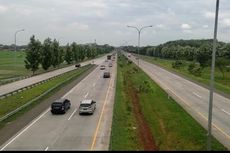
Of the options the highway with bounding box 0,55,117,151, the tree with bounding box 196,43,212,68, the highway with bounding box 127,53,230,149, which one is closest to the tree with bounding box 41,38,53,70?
the tree with bounding box 196,43,212,68

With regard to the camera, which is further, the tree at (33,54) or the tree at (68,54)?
the tree at (68,54)

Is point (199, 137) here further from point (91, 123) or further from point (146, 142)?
point (91, 123)

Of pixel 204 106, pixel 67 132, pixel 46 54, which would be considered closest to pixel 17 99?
pixel 67 132

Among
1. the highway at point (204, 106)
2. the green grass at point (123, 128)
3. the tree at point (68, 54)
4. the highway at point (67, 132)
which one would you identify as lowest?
the highway at point (67, 132)

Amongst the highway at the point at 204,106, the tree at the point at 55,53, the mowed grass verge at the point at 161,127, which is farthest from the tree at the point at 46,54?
the mowed grass verge at the point at 161,127

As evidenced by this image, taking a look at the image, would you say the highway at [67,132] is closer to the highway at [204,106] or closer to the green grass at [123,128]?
the green grass at [123,128]

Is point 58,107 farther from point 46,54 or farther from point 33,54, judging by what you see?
point 46,54

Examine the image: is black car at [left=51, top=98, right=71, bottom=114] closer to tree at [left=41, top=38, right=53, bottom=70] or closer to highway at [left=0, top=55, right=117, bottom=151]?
highway at [left=0, top=55, right=117, bottom=151]

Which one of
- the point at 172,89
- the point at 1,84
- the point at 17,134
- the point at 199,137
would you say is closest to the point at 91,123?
the point at 17,134

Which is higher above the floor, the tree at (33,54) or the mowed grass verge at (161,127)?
the tree at (33,54)
